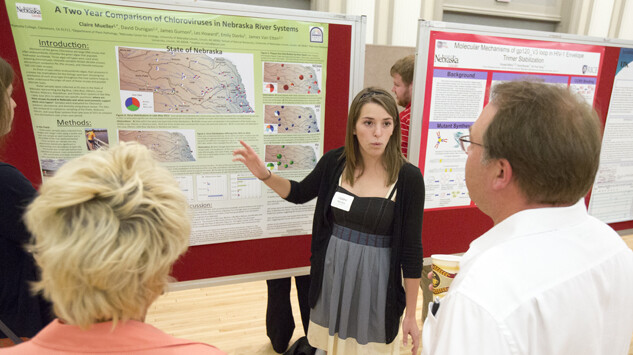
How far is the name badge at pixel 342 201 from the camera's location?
1560mm

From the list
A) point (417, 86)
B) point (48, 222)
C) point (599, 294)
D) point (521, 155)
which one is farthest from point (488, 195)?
point (417, 86)

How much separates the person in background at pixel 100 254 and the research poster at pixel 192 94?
3.16ft

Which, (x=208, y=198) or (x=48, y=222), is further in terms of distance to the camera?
(x=208, y=198)

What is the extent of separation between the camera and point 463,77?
205 cm

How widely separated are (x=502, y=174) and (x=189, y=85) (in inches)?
54.4

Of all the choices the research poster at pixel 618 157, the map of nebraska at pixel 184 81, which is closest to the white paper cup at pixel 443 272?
the map of nebraska at pixel 184 81

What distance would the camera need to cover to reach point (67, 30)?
1.45 metres

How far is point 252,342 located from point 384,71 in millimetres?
2365

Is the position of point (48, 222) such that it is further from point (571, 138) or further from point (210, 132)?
point (210, 132)

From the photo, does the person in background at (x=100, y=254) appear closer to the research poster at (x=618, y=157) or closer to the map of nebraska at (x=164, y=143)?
the map of nebraska at (x=164, y=143)

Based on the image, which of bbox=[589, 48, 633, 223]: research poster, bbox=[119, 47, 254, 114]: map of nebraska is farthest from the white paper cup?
bbox=[589, 48, 633, 223]: research poster

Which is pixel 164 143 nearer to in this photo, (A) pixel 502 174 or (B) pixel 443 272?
(B) pixel 443 272


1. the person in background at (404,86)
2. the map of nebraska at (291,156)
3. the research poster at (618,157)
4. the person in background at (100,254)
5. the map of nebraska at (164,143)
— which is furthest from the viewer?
the research poster at (618,157)

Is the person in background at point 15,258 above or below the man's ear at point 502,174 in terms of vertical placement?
below
